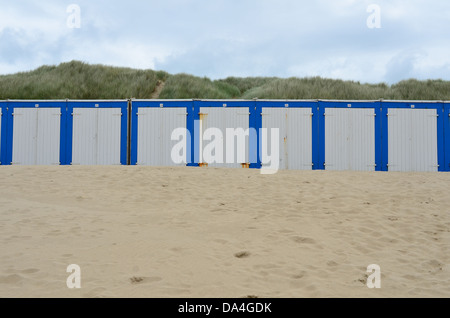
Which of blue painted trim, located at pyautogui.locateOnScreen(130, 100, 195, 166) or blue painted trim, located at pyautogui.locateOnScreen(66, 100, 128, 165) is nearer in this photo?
blue painted trim, located at pyautogui.locateOnScreen(130, 100, 195, 166)

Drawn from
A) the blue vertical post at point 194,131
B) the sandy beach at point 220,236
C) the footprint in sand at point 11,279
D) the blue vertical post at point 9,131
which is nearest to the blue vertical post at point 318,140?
the sandy beach at point 220,236

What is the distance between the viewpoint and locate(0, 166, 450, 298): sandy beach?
323 centimetres

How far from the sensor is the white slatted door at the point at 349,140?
11203mm

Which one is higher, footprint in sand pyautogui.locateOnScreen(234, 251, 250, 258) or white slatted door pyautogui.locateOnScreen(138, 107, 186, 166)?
white slatted door pyautogui.locateOnScreen(138, 107, 186, 166)

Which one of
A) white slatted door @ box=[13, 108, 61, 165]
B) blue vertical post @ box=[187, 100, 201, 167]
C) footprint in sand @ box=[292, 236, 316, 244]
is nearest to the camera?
footprint in sand @ box=[292, 236, 316, 244]

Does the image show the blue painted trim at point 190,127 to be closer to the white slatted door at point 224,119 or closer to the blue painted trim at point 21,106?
the white slatted door at point 224,119

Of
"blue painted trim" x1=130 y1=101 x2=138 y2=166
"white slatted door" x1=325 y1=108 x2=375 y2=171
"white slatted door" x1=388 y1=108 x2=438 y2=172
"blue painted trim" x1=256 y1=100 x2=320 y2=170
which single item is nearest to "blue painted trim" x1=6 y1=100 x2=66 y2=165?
"blue painted trim" x1=130 y1=101 x2=138 y2=166

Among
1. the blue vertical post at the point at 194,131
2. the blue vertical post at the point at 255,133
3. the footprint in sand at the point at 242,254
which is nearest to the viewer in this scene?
the footprint in sand at the point at 242,254

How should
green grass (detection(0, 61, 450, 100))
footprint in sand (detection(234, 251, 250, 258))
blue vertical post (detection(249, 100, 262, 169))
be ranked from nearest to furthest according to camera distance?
footprint in sand (detection(234, 251, 250, 258)), blue vertical post (detection(249, 100, 262, 169)), green grass (detection(0, 61, 450, 100))

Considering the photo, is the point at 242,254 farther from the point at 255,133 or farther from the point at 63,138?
the point at 63,138

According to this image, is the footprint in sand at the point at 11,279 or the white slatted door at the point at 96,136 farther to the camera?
the white slatted door at the point at 96,136

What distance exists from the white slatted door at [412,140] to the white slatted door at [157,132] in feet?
21.0

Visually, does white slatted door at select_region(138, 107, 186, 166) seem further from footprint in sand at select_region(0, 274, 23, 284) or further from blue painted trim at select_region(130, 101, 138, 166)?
footprint in sand at select_region(0, 274, 23, 284)

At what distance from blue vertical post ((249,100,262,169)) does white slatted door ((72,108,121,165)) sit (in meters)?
4.08
